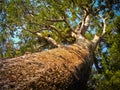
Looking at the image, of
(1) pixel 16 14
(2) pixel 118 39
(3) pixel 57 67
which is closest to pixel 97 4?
(2) pixel 118 39

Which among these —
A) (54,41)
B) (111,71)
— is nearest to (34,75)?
(111,71)

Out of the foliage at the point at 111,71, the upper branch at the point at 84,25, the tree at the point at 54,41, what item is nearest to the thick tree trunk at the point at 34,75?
the tree at the point at 54,41

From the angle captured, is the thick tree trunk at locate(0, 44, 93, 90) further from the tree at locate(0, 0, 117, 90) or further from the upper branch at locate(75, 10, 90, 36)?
the upper branch at locate(75, 10, 90, 36)

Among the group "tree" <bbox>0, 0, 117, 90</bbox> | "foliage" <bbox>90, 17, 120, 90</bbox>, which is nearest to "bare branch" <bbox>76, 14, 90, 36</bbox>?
"tree" <bbox>0, 0, 117, 90</bbox>

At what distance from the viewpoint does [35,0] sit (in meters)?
12.5

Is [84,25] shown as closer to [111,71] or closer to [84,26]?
[84,26]

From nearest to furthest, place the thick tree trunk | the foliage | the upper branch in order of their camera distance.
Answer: the thick tree trunk, the foliage, the upper branch

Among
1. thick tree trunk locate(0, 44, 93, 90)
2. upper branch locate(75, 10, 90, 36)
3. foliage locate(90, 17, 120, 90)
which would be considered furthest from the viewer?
upper branch locate(75, 10, 90, 36)

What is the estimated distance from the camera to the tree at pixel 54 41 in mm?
3219

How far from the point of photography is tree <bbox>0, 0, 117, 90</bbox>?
322 centimetres

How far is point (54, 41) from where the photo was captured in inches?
401

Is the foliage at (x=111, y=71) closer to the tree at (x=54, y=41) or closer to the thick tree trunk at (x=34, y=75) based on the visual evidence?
the tree at (x=54, y=41)

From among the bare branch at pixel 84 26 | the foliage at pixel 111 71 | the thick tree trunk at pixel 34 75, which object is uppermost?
the bare branch at pixel 84 26

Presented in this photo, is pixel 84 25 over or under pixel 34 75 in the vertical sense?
over
